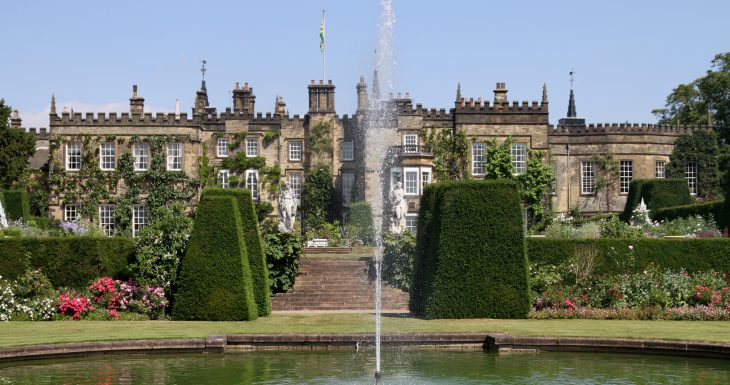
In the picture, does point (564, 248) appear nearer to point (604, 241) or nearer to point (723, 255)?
point (604, 241)

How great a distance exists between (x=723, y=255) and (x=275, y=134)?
86.4 ft

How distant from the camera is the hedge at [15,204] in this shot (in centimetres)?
3589

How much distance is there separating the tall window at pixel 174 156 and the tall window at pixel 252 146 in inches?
121

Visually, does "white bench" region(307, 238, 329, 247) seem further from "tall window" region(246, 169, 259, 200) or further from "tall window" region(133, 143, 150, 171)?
"tall window" region(133, 143, 150, 171)

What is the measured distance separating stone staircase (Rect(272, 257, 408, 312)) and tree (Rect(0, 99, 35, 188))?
18.2 meters

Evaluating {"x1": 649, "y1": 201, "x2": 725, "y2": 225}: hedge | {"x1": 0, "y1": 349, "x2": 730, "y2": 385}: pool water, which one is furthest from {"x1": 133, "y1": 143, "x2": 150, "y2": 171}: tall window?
{"x1": 0, "y1": 349, "x2": 730, "y2": 385}: pool water

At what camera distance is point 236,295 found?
19328mm

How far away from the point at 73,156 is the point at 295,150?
9.65 metres

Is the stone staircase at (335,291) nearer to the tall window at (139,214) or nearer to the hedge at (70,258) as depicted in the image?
the hedge at (70,258)

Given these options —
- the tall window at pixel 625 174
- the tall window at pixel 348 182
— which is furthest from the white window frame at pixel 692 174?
the tall window at pixel 348 182

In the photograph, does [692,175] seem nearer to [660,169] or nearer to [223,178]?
[660,169]

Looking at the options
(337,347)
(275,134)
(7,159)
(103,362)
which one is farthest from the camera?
(275,134)

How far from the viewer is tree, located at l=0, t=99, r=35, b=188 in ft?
131

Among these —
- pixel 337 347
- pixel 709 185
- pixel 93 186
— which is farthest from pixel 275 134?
pixel 337 347
